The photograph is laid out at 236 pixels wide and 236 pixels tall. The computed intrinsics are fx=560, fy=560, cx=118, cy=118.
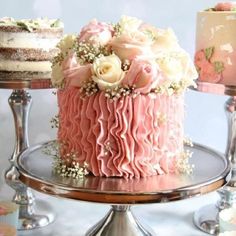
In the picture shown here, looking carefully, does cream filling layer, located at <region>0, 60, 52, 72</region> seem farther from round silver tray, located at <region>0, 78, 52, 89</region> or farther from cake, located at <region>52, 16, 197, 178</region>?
cake, located at <region>52, 16, 197, 178</region>

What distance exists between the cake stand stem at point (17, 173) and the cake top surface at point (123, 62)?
0.32 m

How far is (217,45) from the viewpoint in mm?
1136

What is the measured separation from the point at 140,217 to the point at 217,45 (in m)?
0.45

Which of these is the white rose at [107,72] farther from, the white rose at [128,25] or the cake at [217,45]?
the cake at [217,45]

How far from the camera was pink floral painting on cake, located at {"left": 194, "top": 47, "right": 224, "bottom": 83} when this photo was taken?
1.14 m

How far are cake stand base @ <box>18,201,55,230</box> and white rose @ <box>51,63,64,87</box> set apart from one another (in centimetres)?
43

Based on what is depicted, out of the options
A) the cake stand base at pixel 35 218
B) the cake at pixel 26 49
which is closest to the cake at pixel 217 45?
the cake at pixel 26 49

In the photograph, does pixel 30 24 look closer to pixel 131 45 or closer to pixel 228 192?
pixel 131 45

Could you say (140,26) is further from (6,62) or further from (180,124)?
(6,62)

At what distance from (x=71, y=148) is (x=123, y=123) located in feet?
0.39

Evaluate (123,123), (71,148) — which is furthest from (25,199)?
(123,123)

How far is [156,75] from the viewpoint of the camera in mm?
855

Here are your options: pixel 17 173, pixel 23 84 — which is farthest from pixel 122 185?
pixel 17 173

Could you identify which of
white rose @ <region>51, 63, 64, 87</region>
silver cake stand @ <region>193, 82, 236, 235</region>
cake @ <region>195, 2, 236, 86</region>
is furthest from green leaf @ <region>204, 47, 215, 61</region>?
white rose @ <region>51, 63, 64, 87</region>
